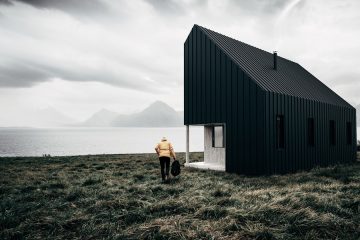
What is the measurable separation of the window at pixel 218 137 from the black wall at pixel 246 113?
1674 mm

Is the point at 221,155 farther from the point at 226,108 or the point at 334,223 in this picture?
the point at 334,223

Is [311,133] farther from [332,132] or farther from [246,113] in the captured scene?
[246,113]

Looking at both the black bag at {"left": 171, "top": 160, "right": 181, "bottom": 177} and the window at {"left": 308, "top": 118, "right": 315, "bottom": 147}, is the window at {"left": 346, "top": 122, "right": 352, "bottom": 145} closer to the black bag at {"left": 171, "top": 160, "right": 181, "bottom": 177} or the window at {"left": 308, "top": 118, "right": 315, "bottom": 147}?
the window at {"left": 308, "top": 118, "right": 315, "bottom": 147}

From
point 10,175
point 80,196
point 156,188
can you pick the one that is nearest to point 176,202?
point 156,188

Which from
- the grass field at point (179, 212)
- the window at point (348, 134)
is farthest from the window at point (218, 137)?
the window at point (348, 134)

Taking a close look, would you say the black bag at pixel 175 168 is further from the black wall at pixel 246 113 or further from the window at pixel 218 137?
the window at pixel 218 137

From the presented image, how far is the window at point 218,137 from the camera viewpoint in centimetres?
1680

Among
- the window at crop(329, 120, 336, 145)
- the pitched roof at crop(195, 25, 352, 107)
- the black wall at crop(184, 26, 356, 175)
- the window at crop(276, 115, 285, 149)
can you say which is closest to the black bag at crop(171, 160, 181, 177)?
the black wall at crop(184, 26, 356, 175)

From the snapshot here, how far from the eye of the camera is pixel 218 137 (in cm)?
1706

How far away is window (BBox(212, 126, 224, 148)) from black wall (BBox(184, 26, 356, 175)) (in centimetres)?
167

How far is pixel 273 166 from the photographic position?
43.4 feet

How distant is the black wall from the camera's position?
510 inches

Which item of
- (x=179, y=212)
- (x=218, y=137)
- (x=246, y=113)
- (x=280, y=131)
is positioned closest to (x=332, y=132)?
(x=280, y=131)

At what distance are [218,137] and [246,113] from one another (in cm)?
398
